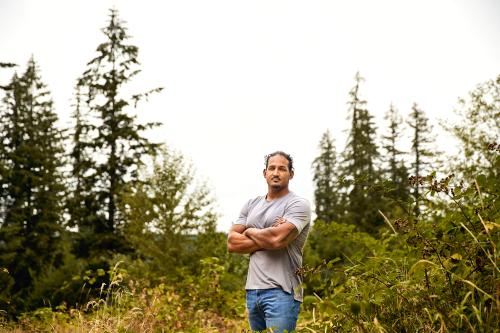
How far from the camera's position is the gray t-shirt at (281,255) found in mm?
3512

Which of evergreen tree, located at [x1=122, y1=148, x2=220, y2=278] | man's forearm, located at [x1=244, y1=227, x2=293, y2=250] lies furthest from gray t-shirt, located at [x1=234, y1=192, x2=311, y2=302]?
evergreen tree, located at [x1=122, y1=148, x2=220, y2=278]

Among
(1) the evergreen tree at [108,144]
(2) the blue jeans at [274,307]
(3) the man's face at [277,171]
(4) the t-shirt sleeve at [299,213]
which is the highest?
(1) the evergreen tree at [108,144]

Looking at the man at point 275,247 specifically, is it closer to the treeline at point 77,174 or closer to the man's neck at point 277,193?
the man's neck at point 277,193

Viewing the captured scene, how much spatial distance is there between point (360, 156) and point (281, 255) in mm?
25966

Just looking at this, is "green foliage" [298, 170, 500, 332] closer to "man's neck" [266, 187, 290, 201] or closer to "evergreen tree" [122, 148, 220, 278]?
"man's neck" [266, 187, 290, 201]

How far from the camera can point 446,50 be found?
16.1m

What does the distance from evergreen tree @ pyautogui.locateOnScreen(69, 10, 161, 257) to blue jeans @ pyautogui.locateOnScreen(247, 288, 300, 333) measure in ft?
56.3

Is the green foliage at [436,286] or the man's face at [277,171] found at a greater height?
the man's face at [277,171]

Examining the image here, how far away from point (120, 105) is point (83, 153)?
18.3ft

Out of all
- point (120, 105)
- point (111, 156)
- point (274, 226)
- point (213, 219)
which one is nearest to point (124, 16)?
point (120, 105)

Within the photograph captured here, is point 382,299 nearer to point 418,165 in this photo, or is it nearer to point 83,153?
point 83,153

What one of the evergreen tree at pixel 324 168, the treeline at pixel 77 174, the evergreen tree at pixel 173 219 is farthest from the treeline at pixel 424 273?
the evergreen tree at pixel 324 168

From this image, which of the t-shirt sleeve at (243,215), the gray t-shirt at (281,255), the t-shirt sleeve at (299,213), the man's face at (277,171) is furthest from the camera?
the t-shirt sleeve at (243,215)

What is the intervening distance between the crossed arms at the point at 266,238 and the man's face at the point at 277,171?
1.12 feet
